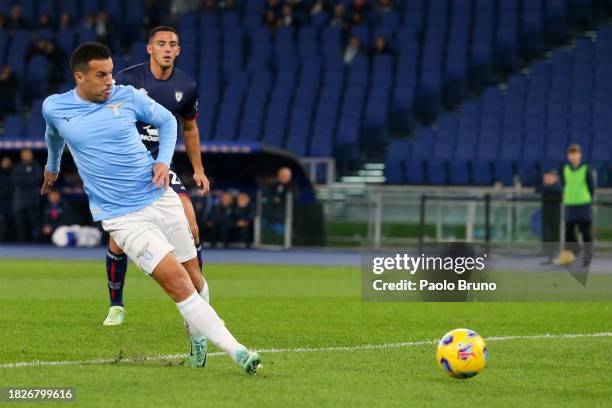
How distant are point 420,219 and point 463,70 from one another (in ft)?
23.7

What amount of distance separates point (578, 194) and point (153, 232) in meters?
14.2

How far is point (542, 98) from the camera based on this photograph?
30.9 m

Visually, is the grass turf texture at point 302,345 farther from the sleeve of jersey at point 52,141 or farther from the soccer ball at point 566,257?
the soccer ball at point 566,257

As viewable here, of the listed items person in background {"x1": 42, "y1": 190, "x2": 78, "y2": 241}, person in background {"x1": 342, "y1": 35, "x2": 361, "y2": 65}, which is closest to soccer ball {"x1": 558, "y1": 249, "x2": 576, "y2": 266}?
person in background {"x1": 42, "y1": 190, "x2": 78, "y2": 241}

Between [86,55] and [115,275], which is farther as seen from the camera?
[115,275]

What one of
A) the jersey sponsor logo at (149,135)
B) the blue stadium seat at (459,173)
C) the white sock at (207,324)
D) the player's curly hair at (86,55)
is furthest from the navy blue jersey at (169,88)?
the blue stadium seat at (459,173)

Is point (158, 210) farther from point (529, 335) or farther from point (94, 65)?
point (529, 335)

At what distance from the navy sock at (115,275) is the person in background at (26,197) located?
15.3 meters

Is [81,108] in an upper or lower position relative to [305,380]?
upper

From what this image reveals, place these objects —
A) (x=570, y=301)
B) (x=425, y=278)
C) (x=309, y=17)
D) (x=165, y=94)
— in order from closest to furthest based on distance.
Result: (x=165, y=94)
(x=425, y=278)
(x=570, y=301)
(x=309, y=17)

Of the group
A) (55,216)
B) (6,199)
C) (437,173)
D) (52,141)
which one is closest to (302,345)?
(52,141)

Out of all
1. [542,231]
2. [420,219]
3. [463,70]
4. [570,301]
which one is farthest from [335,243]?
[570,301]

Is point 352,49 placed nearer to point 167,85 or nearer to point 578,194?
point 578,194

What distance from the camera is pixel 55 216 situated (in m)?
26.8
